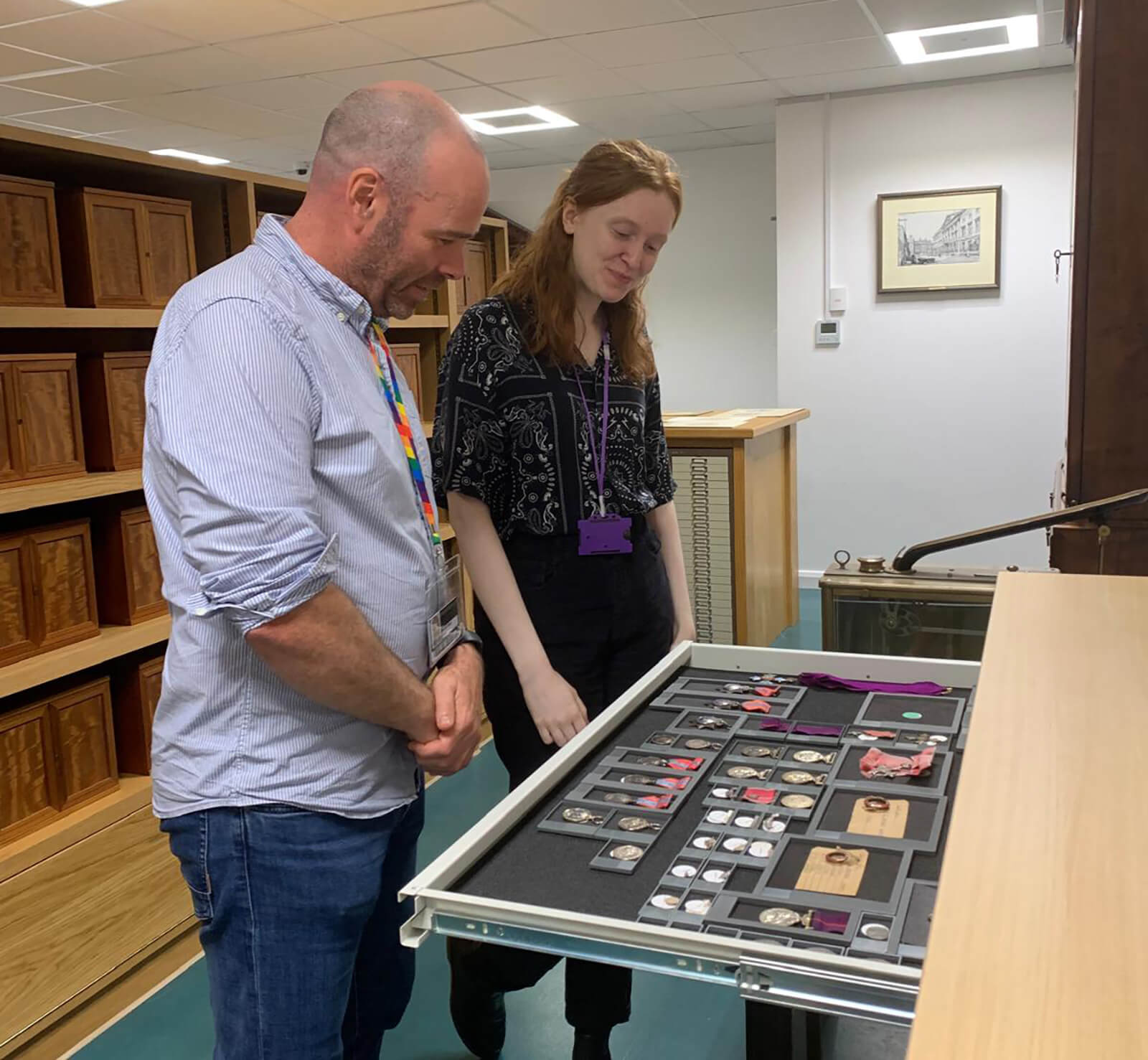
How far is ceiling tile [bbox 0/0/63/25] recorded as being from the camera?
153 inches

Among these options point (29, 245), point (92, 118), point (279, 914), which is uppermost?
point (92, 118)

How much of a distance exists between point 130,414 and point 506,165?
5597 millimetres

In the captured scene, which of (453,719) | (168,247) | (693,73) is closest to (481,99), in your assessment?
(693,73)

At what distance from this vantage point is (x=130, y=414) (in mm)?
2338

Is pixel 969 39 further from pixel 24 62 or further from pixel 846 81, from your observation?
pixel 24 62

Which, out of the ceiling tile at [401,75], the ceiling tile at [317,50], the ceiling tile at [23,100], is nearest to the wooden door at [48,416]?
the ceiling tile at [317,50]

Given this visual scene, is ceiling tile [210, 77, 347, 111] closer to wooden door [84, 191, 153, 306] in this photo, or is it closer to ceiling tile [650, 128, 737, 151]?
ceiling tile [650, 128, 737, 151]

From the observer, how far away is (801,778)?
127 cm

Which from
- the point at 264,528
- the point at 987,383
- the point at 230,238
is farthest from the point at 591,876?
the point at 987,383

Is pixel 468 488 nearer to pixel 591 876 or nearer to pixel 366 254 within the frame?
pixel 366 254

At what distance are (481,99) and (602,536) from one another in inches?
175

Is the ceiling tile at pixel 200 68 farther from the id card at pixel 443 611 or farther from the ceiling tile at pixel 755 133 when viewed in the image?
the id card at pixel 443 611

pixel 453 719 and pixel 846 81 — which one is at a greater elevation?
pixel 846 81

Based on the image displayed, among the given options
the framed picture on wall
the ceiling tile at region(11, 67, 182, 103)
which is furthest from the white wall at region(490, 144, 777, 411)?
the ceiling tile at region(11, 67, 182, 103)
